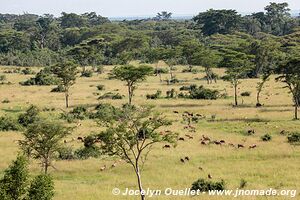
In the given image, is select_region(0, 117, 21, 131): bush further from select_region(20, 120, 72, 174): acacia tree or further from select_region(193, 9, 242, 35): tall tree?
select_region(193, 9, 242, 35): tall tree

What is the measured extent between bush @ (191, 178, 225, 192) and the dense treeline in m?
33.7

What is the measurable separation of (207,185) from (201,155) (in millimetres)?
7821

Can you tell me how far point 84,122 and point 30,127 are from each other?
17054 mm

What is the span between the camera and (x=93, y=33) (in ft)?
456

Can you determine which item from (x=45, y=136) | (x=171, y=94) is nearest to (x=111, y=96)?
(x=171, y=94)

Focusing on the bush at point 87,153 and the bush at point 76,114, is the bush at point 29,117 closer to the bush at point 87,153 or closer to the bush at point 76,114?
the bush at point 76,114

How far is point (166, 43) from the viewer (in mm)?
134125

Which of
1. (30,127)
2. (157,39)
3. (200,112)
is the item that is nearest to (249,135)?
(200,112)

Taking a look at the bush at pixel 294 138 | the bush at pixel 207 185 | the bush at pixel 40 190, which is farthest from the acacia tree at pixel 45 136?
the bush at pixel 294 138

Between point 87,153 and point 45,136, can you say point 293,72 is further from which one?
point 45,136

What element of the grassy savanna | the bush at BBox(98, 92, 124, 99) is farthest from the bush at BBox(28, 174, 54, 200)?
the bush at BBox(98, 92, 124, 99)

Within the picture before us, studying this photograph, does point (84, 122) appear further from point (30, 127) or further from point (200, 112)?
point (30, 127)

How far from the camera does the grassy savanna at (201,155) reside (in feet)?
82.0

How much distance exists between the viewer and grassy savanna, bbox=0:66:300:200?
24984 mm
